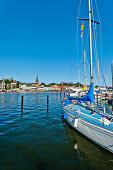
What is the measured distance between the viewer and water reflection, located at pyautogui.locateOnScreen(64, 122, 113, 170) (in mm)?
4859

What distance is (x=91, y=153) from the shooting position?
5.64 m

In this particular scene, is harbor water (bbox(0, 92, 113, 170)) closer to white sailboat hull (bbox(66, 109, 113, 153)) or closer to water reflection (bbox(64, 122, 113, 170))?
water reflection (bbox(64, 122, 113, 170))

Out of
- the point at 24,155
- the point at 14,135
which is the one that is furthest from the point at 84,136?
the point at 14,135

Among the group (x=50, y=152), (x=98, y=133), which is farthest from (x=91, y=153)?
(x=50, y=152)

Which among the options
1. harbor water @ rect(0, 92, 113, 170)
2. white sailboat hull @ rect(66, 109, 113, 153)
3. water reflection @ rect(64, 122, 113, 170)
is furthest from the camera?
white sailboat hull @ rect(66, 109, 113, 153)

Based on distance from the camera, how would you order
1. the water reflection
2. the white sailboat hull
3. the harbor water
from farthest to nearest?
the white sailboat hull → the water reflection → the harbor water

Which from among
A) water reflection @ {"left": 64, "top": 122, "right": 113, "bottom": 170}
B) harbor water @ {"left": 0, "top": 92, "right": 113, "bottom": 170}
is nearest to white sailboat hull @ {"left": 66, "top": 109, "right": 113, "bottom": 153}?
water reflection @ {"left": 64, "top": 122, "right": 113, "bottom": 170}

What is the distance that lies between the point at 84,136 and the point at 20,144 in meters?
4.59

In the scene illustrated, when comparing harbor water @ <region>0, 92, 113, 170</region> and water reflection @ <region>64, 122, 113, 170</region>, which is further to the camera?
water reflection @ <region>64, 122, 113, 170</region>

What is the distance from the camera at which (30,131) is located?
8609mm

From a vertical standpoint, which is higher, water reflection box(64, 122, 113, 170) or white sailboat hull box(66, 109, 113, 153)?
white sailboat hull box(66, 109, 113, 153)

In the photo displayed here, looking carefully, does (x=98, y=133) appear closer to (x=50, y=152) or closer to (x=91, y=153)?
(x=91, y=153)

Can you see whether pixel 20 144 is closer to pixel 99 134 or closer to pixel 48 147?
pixel 48 147

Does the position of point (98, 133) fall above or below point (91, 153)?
above
